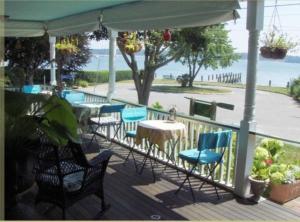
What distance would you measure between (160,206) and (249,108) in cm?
148

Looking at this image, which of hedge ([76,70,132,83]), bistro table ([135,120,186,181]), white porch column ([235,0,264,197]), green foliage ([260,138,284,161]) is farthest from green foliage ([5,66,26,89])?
hedge ([76,70,132,83])

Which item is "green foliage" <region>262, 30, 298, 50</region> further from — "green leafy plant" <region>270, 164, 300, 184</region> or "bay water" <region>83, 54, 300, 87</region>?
"green leafy plant" <region>270, 164, 300, 184</region>

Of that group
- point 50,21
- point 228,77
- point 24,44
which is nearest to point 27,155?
point 50,21

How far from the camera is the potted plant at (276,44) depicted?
414cm

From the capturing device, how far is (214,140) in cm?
418

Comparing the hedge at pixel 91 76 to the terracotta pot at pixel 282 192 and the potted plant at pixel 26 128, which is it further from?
the potted plant at pixel 26 128

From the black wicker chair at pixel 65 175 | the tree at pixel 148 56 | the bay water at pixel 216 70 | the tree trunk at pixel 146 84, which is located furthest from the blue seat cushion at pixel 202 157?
the tree trunk at pixel 146 84

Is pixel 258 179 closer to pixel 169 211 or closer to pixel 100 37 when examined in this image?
pixel 169 211

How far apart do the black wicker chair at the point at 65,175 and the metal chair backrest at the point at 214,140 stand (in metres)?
1.19

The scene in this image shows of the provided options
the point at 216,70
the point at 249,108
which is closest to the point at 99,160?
the point at 249,108

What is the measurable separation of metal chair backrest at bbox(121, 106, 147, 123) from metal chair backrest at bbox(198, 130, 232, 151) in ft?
5.88

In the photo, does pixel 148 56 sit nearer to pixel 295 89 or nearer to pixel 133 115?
pixel 133 115

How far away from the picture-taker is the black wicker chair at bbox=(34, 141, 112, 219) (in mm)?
3170

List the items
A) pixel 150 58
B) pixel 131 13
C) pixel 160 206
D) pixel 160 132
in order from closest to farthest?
1. pixel 160 206
2. pixel 160 132
3. pixel 131 13
4. pixel 150 58
